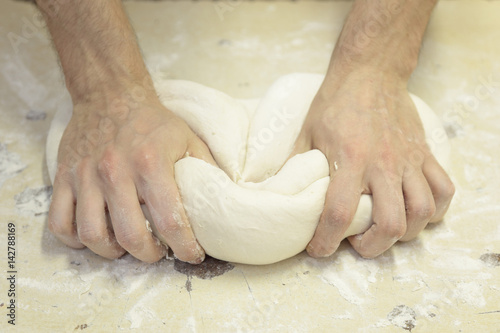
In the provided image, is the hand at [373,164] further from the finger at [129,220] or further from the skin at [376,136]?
the finger at [129,220]

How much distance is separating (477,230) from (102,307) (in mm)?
1149

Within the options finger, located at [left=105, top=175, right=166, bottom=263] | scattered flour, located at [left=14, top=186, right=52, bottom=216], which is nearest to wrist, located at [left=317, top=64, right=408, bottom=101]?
finger, located at [left=105, top=175, right=166, bottom=263]

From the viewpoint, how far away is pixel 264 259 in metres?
1.26

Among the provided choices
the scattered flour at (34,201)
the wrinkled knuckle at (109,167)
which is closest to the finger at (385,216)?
the wrinkled knuckle at (109,167)

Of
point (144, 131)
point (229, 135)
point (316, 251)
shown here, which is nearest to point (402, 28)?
point (229, 135)

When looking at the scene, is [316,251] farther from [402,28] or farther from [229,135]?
[402,28]

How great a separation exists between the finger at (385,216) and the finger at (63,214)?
838mm

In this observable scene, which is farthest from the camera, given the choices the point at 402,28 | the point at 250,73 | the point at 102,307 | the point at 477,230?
the point at 250,73

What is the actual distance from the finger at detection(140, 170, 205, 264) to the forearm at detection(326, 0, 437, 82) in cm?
66

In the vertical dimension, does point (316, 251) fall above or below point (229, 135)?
below

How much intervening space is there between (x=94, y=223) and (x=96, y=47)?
1.93ft

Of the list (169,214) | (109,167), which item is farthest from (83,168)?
(169,214)

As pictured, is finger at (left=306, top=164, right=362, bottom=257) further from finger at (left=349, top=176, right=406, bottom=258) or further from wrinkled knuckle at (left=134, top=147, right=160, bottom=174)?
wrinkled knuckle at (left=134, top=147, right=160, bottom=174)

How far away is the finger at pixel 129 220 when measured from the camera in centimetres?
121
